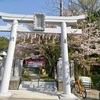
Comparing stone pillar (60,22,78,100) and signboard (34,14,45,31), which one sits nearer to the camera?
stone pillar (60,22,78,100)

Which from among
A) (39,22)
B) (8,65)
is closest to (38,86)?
(8,65)

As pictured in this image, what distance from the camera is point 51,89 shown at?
12.7 metres

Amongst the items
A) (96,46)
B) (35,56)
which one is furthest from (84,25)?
(35,56)

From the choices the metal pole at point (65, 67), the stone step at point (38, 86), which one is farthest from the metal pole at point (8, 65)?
the metal pole at point (65, 67)

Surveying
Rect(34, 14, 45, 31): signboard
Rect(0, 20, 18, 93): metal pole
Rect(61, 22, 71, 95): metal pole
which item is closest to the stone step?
Rect(61, 22, 71, 95): metal pole

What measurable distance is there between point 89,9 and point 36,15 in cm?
1403

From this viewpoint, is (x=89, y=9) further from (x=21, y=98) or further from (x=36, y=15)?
(x=21, y=98)

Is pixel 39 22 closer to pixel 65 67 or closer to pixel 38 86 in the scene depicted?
pixel 65 67

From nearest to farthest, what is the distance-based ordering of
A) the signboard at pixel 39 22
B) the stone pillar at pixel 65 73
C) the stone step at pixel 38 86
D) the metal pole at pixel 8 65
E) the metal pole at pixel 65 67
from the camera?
1. the stone pillar at pixel 65 73
2. the metal pole at pixel 8 65
3. the metal pole at pixel 65 67
4. the signboard at pixel 39 22
5. the stone step at pixel 38 86

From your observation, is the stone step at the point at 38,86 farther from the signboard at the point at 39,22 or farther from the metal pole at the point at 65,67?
the signboard at the point at 39,22

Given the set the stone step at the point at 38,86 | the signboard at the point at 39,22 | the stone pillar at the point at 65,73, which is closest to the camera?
the stone pillar at the point at 65,73

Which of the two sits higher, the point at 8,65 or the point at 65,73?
the point at 8,65

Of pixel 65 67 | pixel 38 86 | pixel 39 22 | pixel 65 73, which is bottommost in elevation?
pixel 38 86

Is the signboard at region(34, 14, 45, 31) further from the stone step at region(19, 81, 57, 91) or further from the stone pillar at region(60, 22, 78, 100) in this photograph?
the stone step at region(19, 81, 57, 91)
